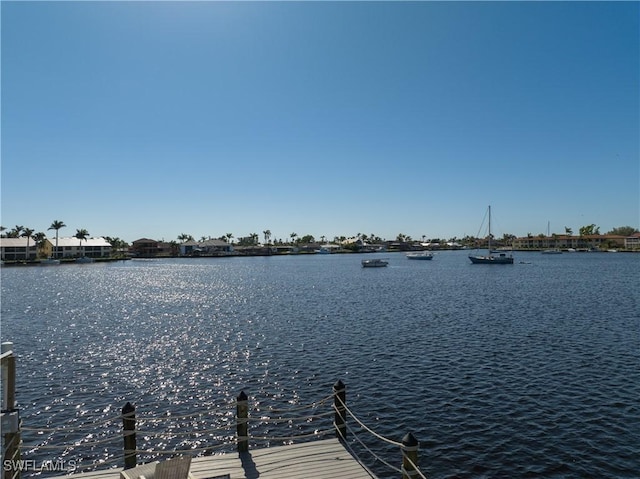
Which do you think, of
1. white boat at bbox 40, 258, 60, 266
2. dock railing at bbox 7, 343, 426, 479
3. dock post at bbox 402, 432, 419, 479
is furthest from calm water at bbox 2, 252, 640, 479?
white boat at bbox 40, 258, 60, 266

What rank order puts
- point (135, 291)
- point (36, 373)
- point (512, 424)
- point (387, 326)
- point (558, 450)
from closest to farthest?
point (558, 450) < point (512, 424) < point (36, 373) < point (387, 326) < point (135, 291)

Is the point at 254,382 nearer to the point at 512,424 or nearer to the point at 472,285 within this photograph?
the point at 512,424

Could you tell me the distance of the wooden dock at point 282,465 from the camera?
9.66 metres

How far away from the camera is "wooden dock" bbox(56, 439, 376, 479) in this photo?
966cm

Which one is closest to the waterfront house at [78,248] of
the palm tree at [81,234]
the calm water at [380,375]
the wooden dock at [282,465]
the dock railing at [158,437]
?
the palm tree at [81,234]

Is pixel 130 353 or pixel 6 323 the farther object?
pixel 6 323

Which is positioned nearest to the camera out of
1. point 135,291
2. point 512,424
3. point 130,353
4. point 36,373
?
point 512,424

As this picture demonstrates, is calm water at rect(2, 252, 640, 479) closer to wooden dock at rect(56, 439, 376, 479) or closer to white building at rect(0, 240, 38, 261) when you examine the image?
wooden dock at rect(56, 439, 376, 479)

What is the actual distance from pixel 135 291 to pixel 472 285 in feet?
201

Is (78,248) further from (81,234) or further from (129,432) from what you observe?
(129,432)

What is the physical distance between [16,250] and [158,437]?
Result: 619 ft

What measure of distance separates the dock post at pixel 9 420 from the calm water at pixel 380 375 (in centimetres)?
244

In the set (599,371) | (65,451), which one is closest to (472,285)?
(599,371)

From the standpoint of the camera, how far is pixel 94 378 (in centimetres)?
2294
